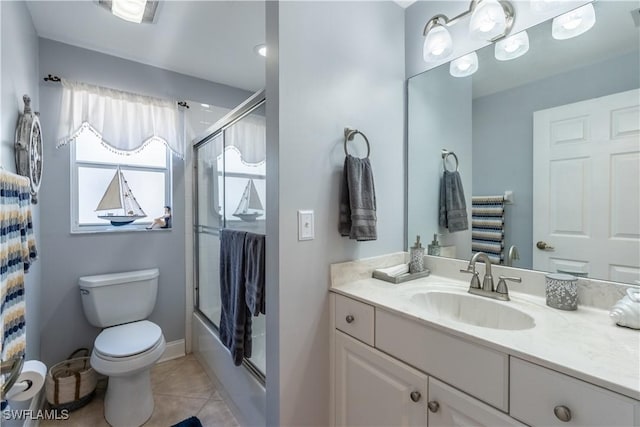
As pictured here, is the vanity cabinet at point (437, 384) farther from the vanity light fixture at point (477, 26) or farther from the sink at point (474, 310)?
the vanity light fixture at point (477, 26)

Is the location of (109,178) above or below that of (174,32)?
below

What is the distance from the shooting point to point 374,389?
111 centimetres

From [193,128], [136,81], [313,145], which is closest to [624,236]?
[313,145]

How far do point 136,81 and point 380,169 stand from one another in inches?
79.4

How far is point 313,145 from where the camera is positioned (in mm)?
1247

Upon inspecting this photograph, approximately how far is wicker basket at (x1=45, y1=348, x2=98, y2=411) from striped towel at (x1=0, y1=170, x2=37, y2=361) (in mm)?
1108

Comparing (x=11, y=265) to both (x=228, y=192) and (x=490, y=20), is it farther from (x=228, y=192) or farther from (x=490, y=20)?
(x=490, y=20)

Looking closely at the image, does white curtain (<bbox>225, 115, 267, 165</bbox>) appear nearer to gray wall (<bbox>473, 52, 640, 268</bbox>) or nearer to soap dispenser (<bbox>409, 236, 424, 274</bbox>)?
soap dispenser (<bbox>409, 236, 424, 274</bbox>)

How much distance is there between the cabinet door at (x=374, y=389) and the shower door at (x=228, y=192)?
0.43m

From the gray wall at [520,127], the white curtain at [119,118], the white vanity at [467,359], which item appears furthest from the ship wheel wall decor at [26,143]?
the gray wall at [520,127]

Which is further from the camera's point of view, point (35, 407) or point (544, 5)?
point (35, 407)

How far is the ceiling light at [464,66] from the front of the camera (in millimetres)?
1413

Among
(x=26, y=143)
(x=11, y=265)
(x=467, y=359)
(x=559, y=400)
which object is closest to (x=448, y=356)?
(x=467, y=359)

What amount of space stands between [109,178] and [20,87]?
2.72ft
